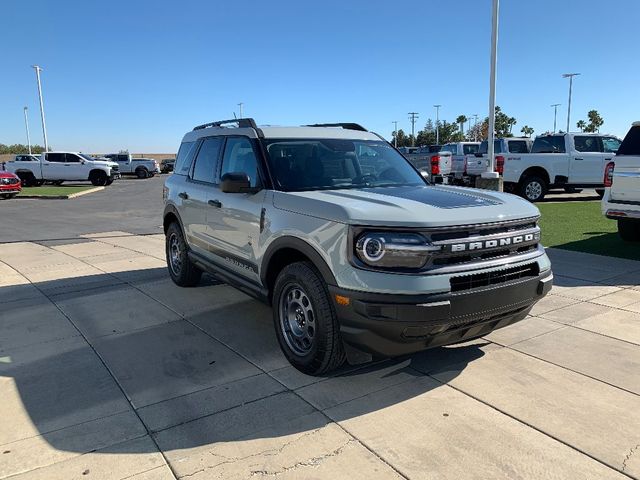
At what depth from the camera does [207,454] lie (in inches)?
112

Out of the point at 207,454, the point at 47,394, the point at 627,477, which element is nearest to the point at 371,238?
the point at 207,454

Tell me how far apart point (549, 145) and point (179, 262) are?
43.8ft

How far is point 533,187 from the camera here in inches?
623

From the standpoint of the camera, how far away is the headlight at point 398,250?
3129 mm

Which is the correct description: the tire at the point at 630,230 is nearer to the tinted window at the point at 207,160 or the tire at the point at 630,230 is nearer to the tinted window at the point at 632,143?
the tinted window at the point at 632,143

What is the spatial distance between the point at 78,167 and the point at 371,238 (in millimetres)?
31578

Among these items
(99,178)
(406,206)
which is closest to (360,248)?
(406,206)

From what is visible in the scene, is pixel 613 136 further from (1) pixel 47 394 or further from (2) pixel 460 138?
(2) pixel 460 138

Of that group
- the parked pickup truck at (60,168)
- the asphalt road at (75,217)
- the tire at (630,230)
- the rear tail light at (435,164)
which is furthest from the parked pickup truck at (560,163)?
the parked pickup truck at (60,168)

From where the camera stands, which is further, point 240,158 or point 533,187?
point 533,187

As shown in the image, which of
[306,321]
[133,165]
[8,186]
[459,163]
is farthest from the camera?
[133,165]

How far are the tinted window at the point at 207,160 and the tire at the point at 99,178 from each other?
27.7 meters

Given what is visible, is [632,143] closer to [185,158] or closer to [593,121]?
[185,158]

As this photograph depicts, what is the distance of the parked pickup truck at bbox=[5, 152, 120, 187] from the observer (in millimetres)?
30312
